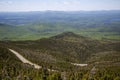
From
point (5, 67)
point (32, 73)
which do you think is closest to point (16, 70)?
point (5, 67)

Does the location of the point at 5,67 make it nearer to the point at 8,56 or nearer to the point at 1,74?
the point at 1,74

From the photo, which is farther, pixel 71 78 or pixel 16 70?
pixel 16 70

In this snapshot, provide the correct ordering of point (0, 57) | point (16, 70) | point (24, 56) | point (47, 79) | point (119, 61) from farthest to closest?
point (119, 61), point (24, 56), point (0, 57), point (16, 70), point (47, 79)

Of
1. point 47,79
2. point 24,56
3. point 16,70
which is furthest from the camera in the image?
point 24,56

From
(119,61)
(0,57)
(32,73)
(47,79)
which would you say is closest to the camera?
(47,79)

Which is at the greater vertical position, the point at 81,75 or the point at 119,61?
the point at 81,75

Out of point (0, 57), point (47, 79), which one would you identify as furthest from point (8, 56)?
point (47, 79)

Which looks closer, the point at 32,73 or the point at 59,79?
the point at 59,79

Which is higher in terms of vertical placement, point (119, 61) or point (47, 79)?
point (47, 79)

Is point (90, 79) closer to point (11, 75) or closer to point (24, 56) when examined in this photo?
point (11, 75)
